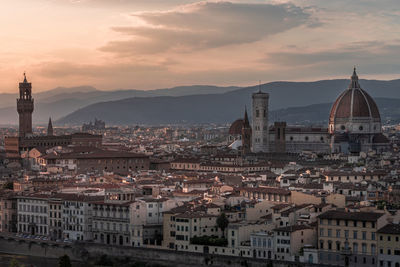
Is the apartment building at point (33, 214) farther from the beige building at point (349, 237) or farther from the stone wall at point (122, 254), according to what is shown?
the beige building at point (349, 237)

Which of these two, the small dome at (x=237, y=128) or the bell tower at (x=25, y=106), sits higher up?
the bell tower at (x=25, y=106)

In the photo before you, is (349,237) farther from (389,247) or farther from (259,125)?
(259,125)

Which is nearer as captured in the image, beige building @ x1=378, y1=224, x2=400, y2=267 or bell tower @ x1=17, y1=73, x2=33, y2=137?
beige building @ x1=378, y1=224, x2=400, y2=267

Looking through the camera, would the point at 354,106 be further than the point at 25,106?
No

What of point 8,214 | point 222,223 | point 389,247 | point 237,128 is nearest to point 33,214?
point 8,214

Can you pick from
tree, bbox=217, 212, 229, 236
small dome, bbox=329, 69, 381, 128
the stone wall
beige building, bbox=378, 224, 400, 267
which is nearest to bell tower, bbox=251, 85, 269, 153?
small dome, bbox=329, 69, 381, 128

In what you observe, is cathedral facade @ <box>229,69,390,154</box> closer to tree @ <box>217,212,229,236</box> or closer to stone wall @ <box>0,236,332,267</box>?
stone wall @ <box>0,236,332,267</box>

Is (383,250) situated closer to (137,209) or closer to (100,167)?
(137,209)

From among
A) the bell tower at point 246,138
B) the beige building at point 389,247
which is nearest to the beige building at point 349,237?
the beige building at point 389,247
